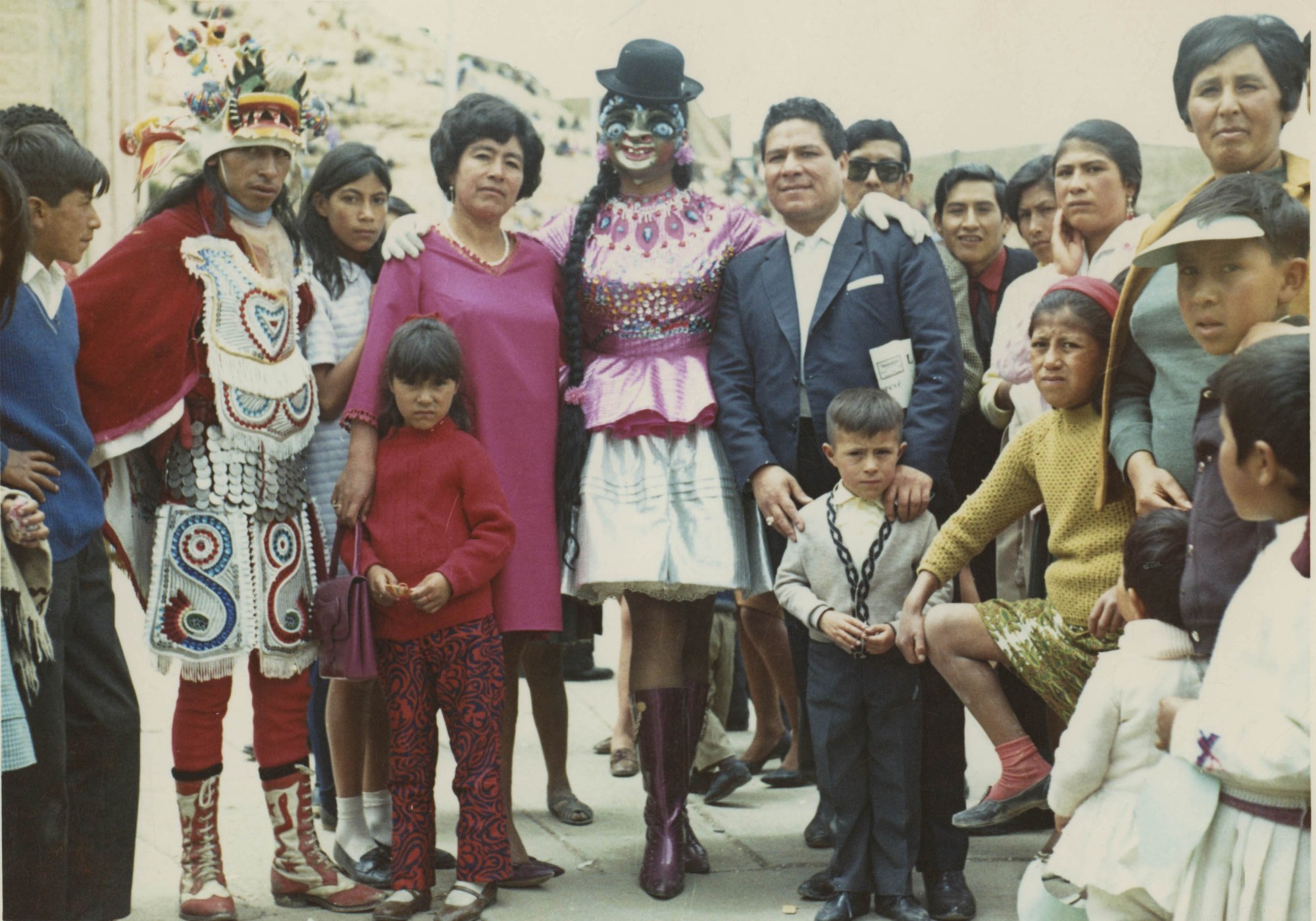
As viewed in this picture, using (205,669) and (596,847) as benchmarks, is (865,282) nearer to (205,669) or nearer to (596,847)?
(596,847)

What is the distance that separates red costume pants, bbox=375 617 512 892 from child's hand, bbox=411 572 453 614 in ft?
0.35

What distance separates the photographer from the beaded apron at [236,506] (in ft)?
11.4

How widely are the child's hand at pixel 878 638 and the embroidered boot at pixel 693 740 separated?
626 millimetres

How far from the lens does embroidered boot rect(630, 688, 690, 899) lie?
3820 mm

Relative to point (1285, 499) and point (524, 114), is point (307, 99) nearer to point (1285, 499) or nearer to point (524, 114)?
point (524, 114)

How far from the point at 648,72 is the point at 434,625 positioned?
161 cm

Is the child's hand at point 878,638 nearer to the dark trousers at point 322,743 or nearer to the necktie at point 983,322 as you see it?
the necktie at point 983,322

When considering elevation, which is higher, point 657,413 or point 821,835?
point 657,413

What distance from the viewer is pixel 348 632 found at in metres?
3.54

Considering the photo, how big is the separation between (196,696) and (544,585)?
3.04ft

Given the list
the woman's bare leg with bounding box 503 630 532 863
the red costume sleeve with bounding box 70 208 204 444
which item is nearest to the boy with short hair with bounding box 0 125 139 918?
the red costume sleeve with bounding box 70 208 204 444

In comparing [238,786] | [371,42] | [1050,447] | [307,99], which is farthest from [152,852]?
[371,42]

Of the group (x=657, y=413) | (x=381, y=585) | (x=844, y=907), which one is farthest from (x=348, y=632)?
(x=844, y=907)

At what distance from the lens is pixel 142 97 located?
592 centimetres
